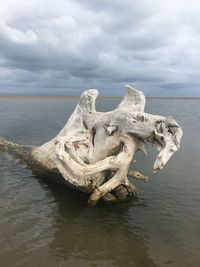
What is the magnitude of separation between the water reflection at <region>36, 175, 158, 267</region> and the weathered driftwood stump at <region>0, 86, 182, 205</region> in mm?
711

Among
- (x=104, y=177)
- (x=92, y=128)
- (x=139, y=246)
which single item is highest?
(x=92, y=128)

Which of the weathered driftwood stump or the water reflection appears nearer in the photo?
the water reflection

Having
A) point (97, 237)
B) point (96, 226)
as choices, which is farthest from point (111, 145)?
point (97, 237)

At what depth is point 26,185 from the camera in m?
16.0

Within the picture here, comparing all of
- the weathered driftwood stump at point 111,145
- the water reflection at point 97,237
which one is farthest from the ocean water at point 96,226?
the weathered driftwood stump at point 111,145

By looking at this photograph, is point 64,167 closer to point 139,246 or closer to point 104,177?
point 104,177

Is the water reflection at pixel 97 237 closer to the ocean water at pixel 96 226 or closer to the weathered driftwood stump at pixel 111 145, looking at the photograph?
the ocean water at pixel 96 226

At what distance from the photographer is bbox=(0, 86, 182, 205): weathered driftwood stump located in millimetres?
12494

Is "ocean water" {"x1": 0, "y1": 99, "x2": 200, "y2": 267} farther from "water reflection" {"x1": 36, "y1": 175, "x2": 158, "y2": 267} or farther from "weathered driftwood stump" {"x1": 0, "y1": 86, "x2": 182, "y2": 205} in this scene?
"weathered driftwood stump" {"x1": 0, "y1": 86, "x2": 182, "y2": 205}

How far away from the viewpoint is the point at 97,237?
34.9 ft

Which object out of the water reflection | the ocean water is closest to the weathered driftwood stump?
the water reflection

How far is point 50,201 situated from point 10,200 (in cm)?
165

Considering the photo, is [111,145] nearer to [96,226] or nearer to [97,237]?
[96,226]

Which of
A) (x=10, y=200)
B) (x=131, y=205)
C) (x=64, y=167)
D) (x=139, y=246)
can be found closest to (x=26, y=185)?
(x=10, y=200)
